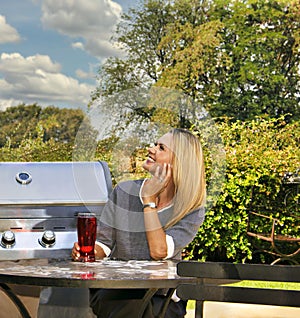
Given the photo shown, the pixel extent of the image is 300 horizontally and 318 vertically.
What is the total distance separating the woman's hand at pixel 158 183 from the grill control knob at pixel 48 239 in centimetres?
69

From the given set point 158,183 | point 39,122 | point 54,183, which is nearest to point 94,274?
point 158,183

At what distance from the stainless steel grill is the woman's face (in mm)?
650

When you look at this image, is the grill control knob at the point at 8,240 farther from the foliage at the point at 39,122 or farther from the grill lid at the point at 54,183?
the foliage at the point at 39,122

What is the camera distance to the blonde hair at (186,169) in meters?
2.43

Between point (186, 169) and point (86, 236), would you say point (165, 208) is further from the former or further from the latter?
point (86, 236)

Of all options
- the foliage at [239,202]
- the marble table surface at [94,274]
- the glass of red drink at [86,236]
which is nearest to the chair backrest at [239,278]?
the marble table surface at [94,274]

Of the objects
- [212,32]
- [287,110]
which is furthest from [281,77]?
[212,32]

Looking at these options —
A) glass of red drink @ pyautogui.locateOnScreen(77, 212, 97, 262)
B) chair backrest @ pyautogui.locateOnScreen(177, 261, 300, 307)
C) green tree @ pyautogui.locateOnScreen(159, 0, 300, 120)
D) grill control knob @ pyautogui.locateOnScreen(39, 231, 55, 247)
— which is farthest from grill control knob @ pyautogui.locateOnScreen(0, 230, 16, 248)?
green tree @ pyautogui.locateOnScreen(159, 0, 300, 120)

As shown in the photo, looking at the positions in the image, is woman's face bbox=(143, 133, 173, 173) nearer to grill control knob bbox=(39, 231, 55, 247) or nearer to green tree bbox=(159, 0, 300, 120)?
grill control knob bbox=(39, 231, 55, 247)

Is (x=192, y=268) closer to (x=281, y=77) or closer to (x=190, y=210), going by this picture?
(x=190, y=210)

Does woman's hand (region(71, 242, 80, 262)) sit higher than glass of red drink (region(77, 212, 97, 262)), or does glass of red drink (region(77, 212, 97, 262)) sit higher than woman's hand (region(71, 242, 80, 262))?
glass of red drink (region(77, 212, 97, 262))

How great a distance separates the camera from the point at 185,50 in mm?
11656

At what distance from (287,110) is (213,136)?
910 cm

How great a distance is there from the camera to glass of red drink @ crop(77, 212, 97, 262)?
234cm
